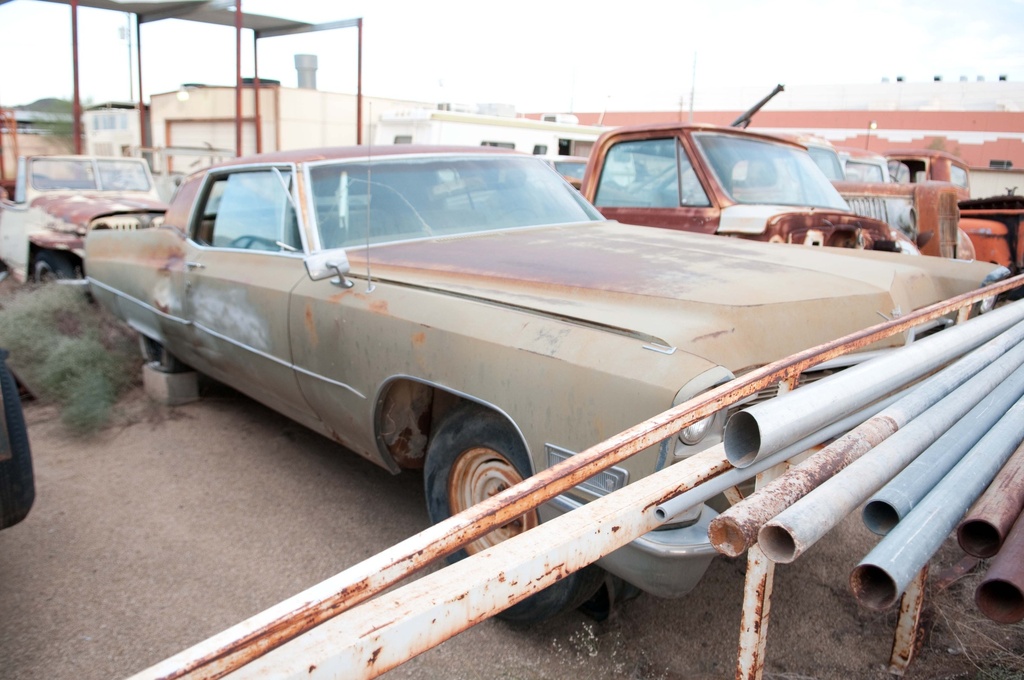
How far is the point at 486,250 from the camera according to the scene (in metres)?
3.26

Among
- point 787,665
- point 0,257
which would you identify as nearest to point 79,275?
point 0,257

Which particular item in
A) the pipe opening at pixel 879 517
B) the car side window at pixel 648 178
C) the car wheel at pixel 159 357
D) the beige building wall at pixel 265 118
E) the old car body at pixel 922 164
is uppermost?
the beige building wall at pixel 265 118

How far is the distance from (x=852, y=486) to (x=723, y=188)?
3.71 m

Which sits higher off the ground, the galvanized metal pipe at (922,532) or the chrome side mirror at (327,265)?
the chrome side mirror at (327,265)

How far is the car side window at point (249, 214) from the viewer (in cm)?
373

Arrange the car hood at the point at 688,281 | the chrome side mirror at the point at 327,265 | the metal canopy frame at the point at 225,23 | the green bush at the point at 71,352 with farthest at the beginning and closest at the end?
the metal canopy frame at the point at 225,23, the green bush at the point at 71,352, the chrome side mirror at the point at 327,265, the car hood at the point at 688,281

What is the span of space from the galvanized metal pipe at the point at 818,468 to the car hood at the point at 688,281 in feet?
1.58

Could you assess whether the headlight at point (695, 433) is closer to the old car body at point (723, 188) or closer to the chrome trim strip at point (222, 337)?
the chrome trim strip at point (222, 337)

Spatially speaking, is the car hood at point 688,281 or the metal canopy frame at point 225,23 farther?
the metal canopy frame at point 225,23

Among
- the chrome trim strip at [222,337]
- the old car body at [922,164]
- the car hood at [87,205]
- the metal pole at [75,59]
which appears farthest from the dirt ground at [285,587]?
the old car body at [922,164]

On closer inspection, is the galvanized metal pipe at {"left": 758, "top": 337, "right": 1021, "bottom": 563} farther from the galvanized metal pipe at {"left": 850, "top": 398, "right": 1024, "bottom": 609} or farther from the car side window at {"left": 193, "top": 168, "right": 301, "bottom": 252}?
the car side window at {"left": 193, "top": 168, "right": 301, "bottom": 252}

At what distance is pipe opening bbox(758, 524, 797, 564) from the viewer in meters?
1.24

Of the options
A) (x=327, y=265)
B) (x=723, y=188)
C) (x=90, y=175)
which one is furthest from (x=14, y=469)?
(x=90, y=175)

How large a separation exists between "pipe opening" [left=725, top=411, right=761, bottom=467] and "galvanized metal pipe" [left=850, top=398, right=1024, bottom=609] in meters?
0.30
